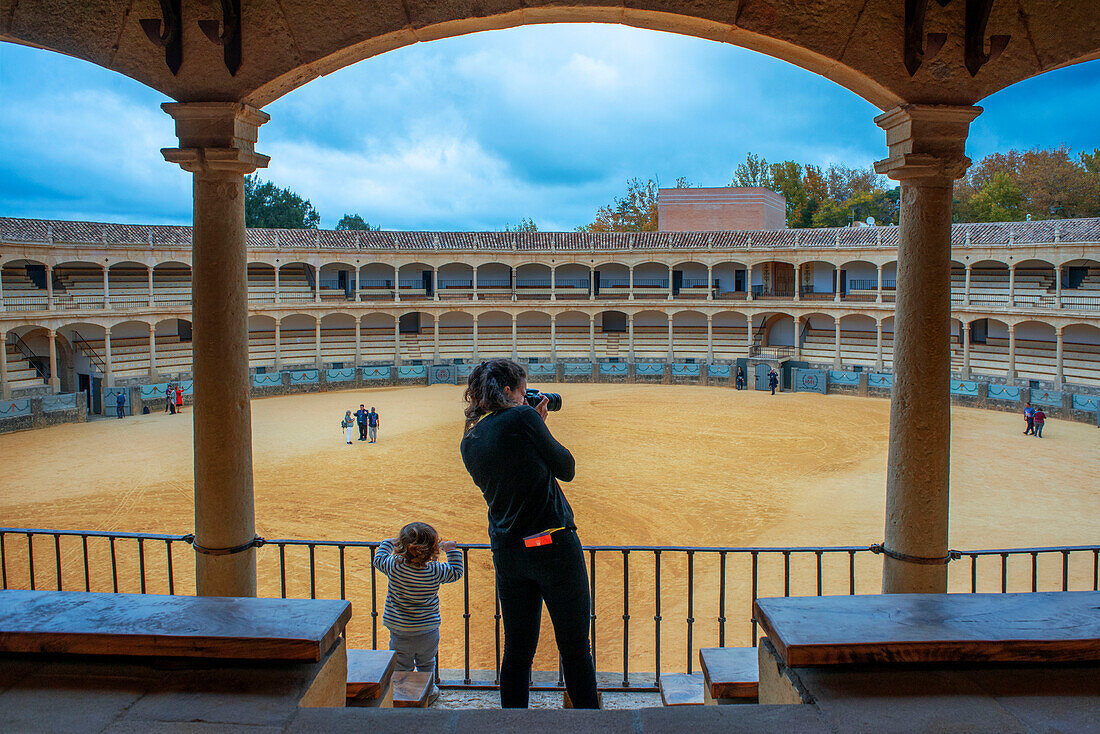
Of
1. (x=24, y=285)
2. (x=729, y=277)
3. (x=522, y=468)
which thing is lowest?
(x=522, y=468)

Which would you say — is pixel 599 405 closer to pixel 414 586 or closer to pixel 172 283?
pixel 172 283

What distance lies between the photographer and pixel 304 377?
95.0 feet

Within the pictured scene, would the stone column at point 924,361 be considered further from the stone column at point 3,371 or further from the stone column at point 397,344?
Answer: the stone column at point 397,344

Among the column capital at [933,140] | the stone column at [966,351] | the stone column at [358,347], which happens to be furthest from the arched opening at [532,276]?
the column capital at [933,140]

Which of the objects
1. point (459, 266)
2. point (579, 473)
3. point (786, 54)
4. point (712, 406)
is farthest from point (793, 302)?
point (786, 54)

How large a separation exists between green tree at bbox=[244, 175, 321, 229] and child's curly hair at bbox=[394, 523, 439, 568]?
182 ft

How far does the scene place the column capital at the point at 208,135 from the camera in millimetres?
3934

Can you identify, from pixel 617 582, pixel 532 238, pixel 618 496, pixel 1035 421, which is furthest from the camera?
pixel 532 238

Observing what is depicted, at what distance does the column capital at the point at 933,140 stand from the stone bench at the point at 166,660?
370cm

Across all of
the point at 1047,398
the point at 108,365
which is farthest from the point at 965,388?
the point at 108,365

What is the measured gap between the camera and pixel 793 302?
109 feet

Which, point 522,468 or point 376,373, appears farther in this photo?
point 376,373

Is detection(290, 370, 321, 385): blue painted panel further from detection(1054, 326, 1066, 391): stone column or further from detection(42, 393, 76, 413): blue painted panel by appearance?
detection(1054, 326, 1066, 391): stone column

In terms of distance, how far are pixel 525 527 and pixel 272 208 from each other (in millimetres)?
59412
